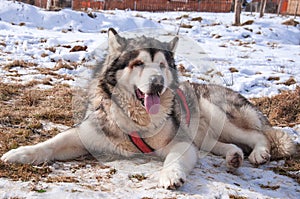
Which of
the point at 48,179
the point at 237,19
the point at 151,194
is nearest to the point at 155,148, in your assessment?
the point at 151,194

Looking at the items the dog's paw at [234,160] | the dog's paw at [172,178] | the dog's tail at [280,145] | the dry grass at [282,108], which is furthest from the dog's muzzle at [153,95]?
the dry grass at [282,108]

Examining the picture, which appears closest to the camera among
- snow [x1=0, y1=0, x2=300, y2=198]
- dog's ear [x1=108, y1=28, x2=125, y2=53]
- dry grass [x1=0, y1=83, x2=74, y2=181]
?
snow [x1=0, y1=0, x2=300, y2=198]

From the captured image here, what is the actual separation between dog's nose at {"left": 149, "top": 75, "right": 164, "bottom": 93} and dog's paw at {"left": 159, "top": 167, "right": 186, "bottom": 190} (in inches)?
28.2

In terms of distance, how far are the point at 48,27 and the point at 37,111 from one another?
11.0 m

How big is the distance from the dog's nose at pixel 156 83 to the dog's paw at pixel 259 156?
52.9 inches

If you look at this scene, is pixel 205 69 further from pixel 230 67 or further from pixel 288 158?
pixel 288 158

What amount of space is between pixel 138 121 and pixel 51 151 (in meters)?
0.84

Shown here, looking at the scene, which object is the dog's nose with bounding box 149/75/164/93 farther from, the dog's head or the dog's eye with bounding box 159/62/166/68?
the dog's eye with bounding box 159/62/166/68

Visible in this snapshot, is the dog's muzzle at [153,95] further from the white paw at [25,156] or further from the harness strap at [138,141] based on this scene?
the white paw at [25,156]

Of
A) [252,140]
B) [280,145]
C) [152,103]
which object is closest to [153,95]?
[152,103]

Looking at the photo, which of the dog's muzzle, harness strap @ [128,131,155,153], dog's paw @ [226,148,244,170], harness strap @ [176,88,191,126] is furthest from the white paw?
dog's paw @ [226,148,244,170]

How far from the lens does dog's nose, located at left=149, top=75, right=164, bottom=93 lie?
2.99 m

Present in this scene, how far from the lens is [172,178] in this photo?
268 cm

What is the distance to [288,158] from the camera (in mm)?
3785
